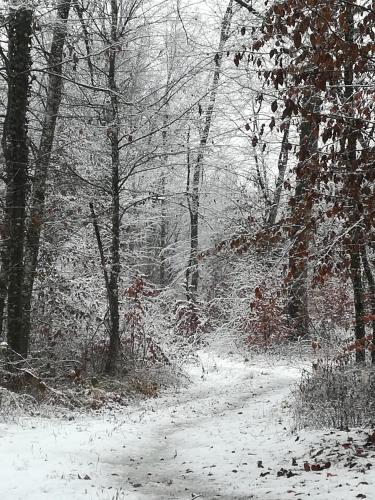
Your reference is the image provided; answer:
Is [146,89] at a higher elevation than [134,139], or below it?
higher

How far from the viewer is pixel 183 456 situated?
7.84m

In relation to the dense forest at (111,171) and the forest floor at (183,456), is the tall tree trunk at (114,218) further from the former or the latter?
Answer: the forest floor at (183,456)

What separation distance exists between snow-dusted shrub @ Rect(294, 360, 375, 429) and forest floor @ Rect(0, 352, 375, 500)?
36 centimetres

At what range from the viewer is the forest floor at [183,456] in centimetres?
583

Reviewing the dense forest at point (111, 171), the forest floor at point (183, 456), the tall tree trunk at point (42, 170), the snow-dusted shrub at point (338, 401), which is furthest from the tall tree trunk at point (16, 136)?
the snow-dusted shrub at point (338, 401)

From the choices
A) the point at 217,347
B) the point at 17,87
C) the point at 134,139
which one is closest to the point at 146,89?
the point at 134,139

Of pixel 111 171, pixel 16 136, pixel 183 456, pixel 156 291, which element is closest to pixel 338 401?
pixel 183 456

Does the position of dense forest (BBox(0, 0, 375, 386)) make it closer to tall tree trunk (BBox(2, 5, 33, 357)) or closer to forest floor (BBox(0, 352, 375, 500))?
tall tree trunk (BBox(2, 5, 33, 357))

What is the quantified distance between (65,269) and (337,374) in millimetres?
8040

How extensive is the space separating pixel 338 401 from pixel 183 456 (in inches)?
101

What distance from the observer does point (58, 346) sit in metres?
13.3

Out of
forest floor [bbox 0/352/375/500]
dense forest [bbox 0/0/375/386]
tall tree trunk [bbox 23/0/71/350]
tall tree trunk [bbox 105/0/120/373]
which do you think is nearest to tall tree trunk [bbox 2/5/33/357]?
dense forest [bbox 0/0/375/386]

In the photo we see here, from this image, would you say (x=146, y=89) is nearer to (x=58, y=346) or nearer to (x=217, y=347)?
(x=58, y=346)

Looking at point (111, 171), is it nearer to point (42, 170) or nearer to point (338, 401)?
point (42, 170)
